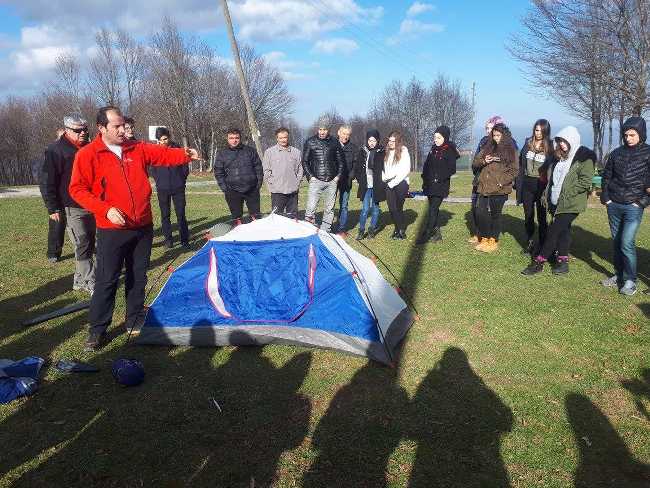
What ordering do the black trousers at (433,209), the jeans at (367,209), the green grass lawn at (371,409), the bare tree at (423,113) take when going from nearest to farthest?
the green grass lawn at (371,409), the black trousers at (433,209), the jeans at (367,209), the bare tree at (423,113)

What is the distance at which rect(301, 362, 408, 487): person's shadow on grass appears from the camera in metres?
2.89

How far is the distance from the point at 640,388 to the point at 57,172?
21.6 ft

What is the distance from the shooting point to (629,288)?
5.71m

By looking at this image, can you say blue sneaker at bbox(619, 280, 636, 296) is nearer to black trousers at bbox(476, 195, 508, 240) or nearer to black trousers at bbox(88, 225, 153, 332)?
black trousers at bbox(476, 195, 508, 240)

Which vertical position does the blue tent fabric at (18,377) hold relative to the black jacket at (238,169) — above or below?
below

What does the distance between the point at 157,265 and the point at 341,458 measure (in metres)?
5.28

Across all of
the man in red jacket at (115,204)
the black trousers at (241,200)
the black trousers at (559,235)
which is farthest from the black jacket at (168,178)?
the black trousers at (559,235)

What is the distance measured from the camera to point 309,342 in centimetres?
445

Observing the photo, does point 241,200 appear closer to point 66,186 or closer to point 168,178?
point 168,178

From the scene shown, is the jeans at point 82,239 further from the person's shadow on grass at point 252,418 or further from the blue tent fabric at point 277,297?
the person's shadow on grass at point 252,418

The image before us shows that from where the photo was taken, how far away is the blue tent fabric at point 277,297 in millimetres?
4438

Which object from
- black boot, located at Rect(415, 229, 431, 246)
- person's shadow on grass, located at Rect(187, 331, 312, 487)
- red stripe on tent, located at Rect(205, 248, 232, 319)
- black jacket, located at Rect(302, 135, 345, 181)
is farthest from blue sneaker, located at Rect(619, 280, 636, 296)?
red stripe on tent, located at Rect(205, 248, 232, 319)

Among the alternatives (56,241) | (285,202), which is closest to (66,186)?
(56,241)

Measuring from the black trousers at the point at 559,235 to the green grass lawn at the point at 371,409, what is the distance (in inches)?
35.3
